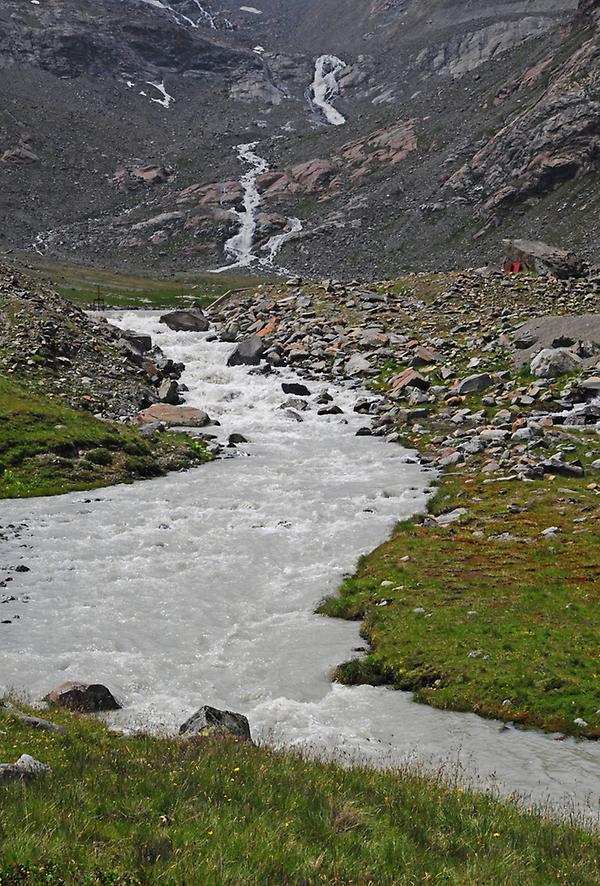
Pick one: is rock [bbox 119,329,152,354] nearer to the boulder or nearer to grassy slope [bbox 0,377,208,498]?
grassy slope [bbox 0,377,208,498]

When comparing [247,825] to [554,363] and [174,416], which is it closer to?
[174,416]

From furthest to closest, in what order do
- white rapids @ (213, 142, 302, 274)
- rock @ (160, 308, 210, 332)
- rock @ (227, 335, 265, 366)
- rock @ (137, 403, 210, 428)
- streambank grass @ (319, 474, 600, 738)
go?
white rapids @ (213, 142, 302, 274) → rock @ (160, 308, 210, 332) → rock @ (227, 335, 265, 366) → rock @ (137, 403, 210, 428) → streambank grass @ (319, 474, 600, 738)

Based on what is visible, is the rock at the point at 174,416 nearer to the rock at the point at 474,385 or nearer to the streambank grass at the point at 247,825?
the rock at the point at 474,385

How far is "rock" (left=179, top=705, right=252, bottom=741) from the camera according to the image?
39.7 ft

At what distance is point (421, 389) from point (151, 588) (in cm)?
2896

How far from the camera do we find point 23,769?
7.64 m

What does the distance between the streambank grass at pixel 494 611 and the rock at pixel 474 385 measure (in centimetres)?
1716

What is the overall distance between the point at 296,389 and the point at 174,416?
10518 millimetres

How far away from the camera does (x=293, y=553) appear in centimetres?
2447

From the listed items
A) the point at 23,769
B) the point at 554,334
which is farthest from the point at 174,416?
the point at 23,769

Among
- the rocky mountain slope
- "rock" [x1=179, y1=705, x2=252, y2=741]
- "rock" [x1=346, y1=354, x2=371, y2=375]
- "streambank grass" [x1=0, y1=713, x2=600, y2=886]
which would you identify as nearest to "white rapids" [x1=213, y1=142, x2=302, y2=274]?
the rocky mountain slope

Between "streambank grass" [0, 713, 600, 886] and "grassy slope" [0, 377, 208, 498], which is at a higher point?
"grassy slope" [0, 377, 208, 498]

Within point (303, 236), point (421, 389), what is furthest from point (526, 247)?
point (303, 236)

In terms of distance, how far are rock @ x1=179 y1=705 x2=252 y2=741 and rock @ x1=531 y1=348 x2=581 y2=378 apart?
118 feet
